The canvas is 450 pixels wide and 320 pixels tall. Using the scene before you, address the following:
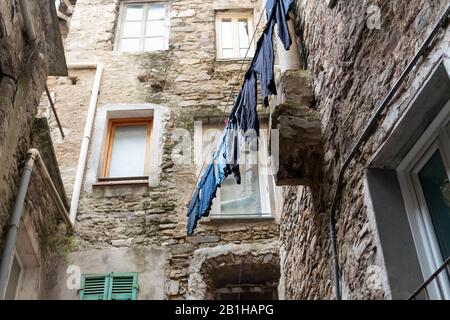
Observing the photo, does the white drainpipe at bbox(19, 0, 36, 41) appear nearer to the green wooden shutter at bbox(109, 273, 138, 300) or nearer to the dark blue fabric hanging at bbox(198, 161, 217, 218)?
the dark blue fabric hanging at bbox(198, 161, 217, 218)

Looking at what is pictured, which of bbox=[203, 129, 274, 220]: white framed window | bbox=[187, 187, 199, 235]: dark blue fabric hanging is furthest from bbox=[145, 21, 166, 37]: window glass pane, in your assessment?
bbox=[187, 187, 199, 235]: dark blue fabric hanging

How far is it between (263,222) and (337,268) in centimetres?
380

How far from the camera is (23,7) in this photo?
15.2ft

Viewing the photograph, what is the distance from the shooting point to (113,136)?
8.48 meters

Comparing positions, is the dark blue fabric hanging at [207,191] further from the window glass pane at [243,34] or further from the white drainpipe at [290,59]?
the window glass pane at [243,34]

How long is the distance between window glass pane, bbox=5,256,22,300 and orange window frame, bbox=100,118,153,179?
2.19 metres

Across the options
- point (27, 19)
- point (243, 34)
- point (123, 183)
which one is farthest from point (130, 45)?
point (27, 19)

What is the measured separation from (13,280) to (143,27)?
5768 millimetres

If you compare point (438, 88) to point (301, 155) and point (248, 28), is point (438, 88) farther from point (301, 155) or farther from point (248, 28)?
point (248, 28)

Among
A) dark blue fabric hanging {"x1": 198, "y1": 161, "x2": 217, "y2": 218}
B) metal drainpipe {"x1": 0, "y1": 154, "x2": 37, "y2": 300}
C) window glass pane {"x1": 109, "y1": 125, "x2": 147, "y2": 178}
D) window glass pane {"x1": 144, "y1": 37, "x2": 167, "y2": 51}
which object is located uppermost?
window glass pane {"x1": 144, "y1": 37, "x2": 167, "y2": 51}

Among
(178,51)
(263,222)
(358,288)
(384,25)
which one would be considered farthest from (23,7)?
(178,51)

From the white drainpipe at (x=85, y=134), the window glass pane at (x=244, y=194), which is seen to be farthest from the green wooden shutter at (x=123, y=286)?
the window glass pane at (x=244, y=194)

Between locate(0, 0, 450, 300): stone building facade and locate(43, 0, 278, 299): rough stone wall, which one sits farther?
locate(43, 0, 278, 299): rough stone wall

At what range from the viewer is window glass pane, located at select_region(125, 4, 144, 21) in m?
10.2
